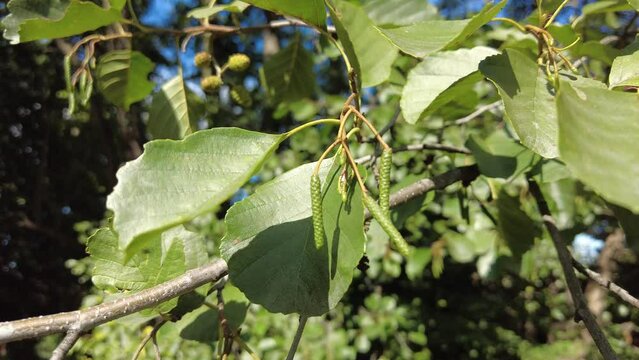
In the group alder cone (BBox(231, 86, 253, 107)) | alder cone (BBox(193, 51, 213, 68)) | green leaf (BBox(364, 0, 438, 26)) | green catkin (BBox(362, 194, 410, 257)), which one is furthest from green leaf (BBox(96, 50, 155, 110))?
green catkin (BBox(362, 194, 410, 257))

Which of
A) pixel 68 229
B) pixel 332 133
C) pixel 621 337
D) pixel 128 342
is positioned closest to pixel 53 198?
pixel 68 229

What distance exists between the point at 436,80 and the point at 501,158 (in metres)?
0.30

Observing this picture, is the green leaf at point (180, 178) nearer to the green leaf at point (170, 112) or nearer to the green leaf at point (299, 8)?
the green leaf at point (299, 8)

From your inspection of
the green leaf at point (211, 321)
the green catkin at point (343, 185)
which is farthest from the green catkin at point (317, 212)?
the green leaf at point (211, 321)

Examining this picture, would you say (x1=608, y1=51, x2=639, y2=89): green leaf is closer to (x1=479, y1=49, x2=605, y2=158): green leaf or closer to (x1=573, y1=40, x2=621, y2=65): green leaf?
(x1=479, y1=49, x2=605, y2=158): green leaf

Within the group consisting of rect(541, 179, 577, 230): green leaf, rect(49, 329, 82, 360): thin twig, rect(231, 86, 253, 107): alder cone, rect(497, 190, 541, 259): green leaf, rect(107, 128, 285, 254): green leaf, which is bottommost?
rect(541, 179, 577, 230): green leaf

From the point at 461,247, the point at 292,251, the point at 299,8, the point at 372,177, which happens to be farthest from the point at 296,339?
the point at 372,177

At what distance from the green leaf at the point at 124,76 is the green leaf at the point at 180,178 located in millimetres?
829

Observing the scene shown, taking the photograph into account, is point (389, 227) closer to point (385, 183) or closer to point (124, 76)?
point (385, 183)

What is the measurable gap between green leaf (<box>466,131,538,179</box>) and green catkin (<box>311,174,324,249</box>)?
1.74 ft

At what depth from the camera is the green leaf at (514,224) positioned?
131 cm

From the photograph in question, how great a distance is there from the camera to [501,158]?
114cm

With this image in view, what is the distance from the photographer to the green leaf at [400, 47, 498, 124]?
0.88 meters

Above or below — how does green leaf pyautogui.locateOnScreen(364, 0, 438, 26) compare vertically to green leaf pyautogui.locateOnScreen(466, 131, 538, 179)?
above
